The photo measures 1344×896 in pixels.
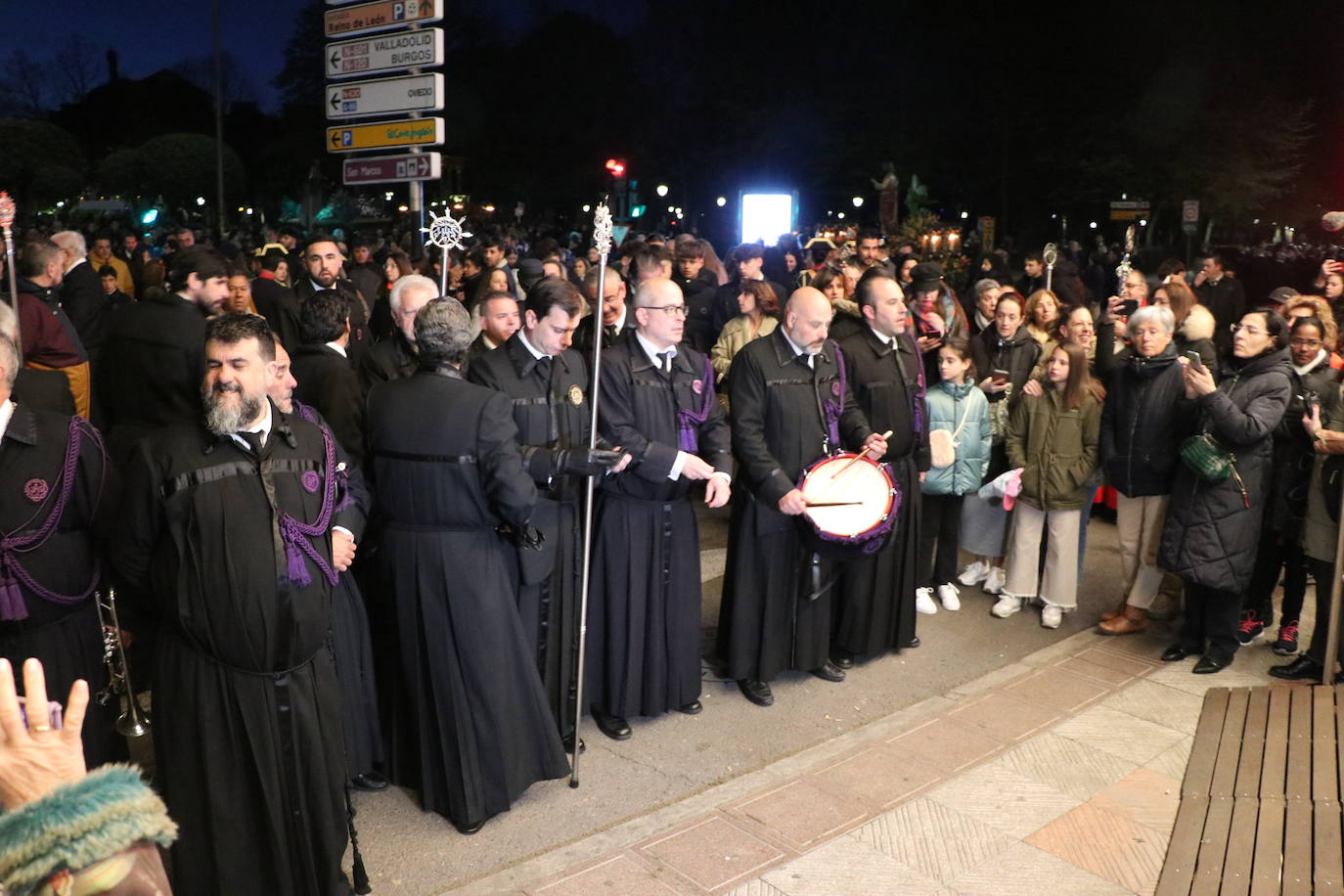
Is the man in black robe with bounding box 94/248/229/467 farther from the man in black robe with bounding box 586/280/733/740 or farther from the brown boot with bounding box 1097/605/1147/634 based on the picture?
the brown boot with bounding box 1097/605/1147/634

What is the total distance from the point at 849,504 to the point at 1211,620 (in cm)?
252

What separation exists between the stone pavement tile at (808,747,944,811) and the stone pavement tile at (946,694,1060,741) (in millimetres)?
547

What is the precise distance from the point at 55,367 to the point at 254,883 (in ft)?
14.0

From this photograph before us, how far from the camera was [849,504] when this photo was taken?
596 centimetres

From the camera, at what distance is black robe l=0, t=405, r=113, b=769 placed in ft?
12.6

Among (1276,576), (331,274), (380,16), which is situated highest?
(380,16)

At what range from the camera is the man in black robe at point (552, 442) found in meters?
5.27

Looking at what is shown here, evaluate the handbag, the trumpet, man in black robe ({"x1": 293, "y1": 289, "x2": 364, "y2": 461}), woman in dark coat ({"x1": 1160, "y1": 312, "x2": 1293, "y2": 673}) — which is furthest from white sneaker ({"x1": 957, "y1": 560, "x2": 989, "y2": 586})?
the trumpet

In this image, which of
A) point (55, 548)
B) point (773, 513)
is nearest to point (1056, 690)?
point (773, 513)

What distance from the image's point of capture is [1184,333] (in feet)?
24.9

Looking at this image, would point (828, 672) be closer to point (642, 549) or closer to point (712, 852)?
point (642, 549)

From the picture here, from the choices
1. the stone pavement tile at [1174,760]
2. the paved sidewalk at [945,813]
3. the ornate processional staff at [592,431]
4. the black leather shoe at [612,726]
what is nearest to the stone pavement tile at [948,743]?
the paved sidewalk at [945,813]

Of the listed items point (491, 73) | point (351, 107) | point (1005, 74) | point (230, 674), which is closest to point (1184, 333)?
point (230, 674)

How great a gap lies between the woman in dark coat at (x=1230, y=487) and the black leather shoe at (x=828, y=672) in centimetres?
200
